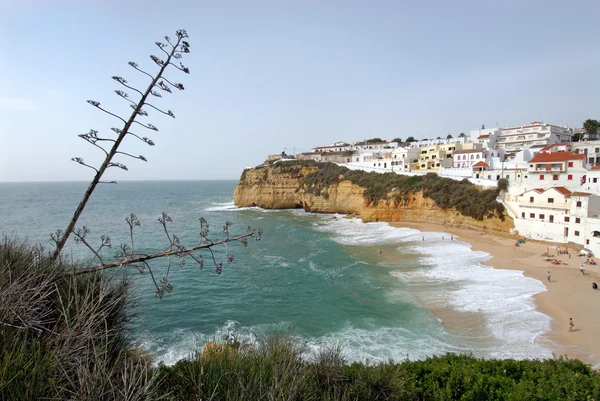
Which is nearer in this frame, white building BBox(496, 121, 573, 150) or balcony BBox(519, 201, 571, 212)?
balcony BBox(519, 201, 571, 212)

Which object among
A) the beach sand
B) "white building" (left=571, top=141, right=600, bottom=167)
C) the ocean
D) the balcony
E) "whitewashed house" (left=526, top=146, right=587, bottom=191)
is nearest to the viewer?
the beach sand

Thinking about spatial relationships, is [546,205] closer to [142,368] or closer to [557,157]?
[557,157]

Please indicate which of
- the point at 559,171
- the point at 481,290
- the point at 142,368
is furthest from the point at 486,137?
the point at 142,368

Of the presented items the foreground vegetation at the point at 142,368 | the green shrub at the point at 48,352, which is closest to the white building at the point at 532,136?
the foreground vegetation at the point at 142,368

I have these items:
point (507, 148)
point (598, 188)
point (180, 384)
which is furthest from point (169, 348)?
point (507, 148)

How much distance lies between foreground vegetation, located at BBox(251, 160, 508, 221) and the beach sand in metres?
4.08

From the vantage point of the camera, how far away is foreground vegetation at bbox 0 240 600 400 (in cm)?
314

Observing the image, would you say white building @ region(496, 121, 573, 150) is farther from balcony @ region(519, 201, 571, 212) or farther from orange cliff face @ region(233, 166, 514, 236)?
balcony @ region(519, 201, 571, 212)

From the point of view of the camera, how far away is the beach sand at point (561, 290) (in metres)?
13.3

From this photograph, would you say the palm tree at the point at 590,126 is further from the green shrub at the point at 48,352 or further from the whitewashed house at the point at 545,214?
the green shrub at the point at 48,352

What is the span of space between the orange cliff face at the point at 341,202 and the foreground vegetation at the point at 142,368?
30501 mm

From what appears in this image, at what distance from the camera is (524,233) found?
3147 centimetres

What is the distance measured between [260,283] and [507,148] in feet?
202

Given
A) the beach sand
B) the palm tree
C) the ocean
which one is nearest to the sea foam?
the ocean
